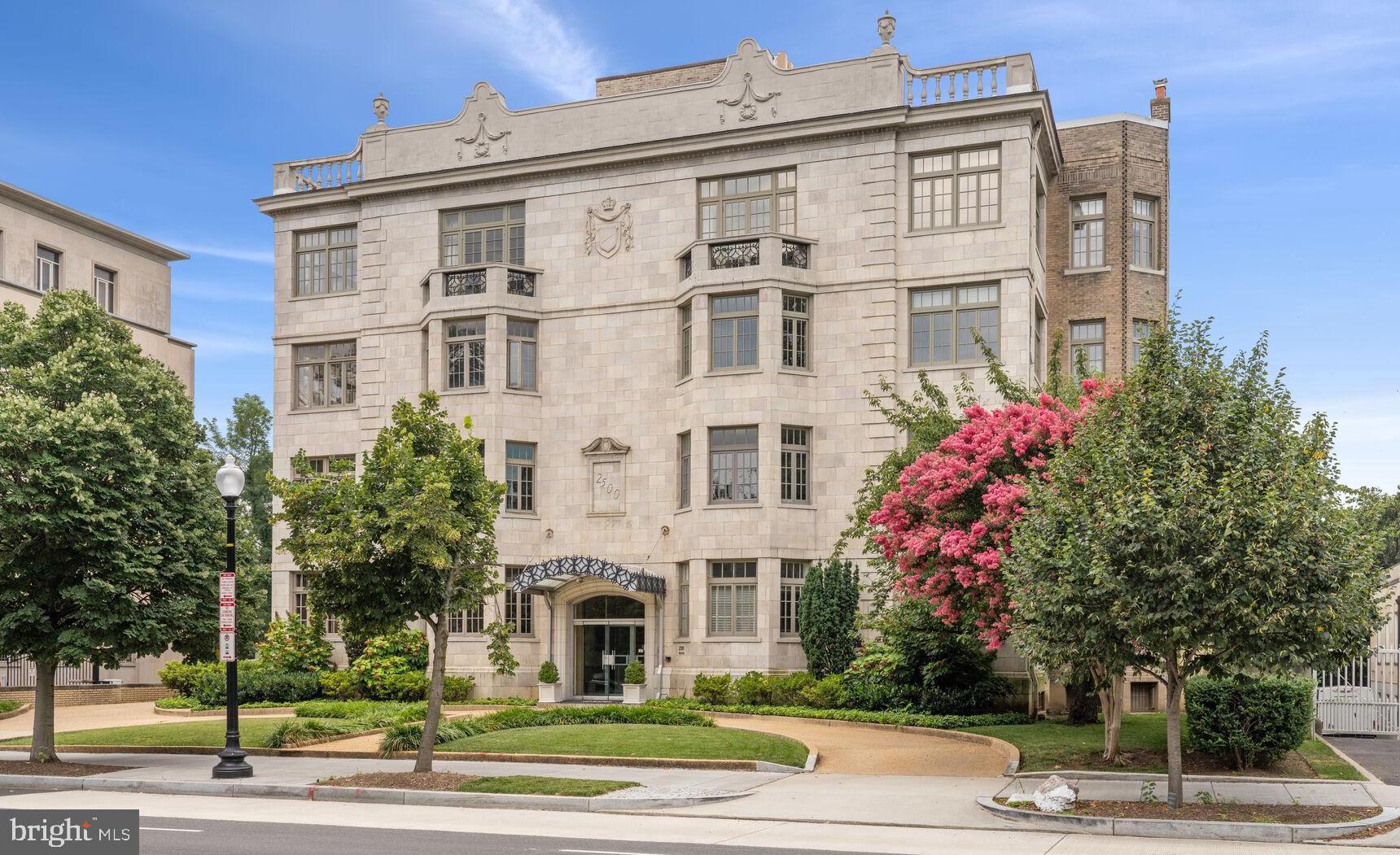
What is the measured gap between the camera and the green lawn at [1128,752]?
842 inches

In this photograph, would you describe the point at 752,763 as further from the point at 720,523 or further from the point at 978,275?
the point at 978,275

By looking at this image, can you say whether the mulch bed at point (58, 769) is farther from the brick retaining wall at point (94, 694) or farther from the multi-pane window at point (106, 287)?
the multi-pane window at point (106, 287)

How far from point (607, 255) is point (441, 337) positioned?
205 inches

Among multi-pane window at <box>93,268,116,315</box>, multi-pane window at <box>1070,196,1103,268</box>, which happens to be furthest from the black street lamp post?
multi-pane window at <box>93,268,116,315</box>

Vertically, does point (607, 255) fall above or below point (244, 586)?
above

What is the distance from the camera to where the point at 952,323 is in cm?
3584

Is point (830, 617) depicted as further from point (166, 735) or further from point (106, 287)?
point (106, 287)

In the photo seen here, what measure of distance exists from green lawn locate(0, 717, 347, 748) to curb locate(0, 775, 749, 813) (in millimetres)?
4421

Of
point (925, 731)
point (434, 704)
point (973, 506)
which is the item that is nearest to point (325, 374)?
point (925, 731)

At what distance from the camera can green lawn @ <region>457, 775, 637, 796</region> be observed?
63.8 ft

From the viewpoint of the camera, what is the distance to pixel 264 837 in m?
15.9

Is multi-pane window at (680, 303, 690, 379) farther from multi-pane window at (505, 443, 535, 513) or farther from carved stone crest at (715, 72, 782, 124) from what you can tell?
carved stone crest at (715, 72, 782, 124)

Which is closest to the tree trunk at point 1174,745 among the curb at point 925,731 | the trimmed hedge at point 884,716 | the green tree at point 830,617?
the curb at point 925,731

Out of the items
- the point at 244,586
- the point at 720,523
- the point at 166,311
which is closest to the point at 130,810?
the point at 244,586
